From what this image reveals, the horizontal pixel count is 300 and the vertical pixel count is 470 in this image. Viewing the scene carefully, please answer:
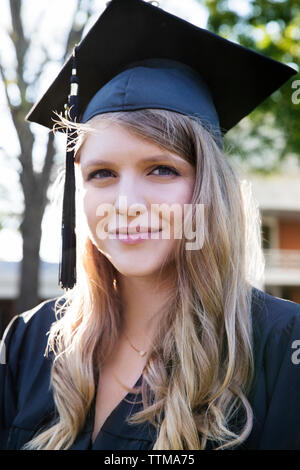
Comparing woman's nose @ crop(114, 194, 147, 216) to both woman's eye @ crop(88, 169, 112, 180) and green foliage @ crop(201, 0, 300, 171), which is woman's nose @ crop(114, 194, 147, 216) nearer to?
woman's eye @ crop(88, 169, 112, 180)

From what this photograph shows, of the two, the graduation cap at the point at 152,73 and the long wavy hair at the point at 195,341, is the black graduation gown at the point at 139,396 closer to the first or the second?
the long wavy hair at the point at 195,341

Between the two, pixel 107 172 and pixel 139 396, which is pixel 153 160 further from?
pixel 139 396

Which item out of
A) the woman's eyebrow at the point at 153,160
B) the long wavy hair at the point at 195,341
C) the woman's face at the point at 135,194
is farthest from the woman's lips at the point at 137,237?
the woman's eyebrow at the point at 153,160

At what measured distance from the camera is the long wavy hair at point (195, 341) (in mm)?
1521

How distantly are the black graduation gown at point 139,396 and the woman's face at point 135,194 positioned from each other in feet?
1.35

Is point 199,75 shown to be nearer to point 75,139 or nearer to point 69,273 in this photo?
point 75,139

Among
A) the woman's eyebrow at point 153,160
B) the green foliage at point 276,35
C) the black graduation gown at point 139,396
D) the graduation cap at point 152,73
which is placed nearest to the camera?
the black graduation gown at point 139,396

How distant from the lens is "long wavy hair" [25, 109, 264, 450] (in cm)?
152

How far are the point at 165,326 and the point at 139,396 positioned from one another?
0.81 feet

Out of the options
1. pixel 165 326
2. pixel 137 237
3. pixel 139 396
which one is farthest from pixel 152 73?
pixel 139 396

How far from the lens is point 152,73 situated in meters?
1.77

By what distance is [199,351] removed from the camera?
1594mm

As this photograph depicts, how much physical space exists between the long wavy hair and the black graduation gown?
0.12 feet
